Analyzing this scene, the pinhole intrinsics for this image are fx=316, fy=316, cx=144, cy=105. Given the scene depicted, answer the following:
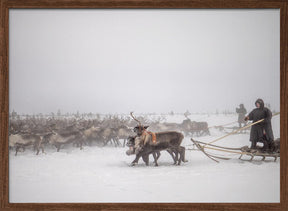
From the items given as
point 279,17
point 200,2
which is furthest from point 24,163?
point 279,17

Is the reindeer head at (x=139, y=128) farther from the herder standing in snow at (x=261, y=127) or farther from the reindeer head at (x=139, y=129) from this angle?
the herder standing in snow at (x=261, y=127)

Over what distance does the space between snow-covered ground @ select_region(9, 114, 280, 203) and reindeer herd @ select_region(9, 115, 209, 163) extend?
0.13 ft

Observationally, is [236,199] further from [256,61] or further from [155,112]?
[256,61]

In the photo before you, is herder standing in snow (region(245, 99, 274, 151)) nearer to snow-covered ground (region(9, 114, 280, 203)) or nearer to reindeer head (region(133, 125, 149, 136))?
snow-covered ground (region(9, 114, 280, 203))

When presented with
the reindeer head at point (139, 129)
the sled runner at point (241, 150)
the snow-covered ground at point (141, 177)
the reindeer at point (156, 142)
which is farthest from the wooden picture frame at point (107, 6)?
the reindeer head at point (139, 129)

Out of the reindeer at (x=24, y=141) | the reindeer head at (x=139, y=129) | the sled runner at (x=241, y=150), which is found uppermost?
the reindeer head at (x=139, y=129)

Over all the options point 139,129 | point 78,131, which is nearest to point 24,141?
point 78,131

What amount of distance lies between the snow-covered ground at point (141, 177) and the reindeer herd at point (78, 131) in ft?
0.13

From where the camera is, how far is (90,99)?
76.1 inches

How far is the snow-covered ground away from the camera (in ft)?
6.15

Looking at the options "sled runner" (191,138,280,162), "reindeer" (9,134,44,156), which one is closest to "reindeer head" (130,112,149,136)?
"sled runner" (191,138,280,162)

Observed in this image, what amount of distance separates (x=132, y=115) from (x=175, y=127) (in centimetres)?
27

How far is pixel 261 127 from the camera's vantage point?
195cm

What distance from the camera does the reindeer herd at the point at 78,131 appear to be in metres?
1.91
